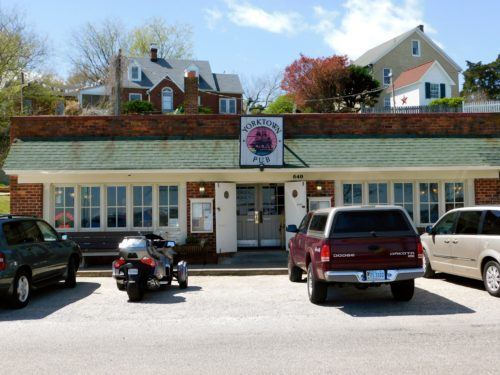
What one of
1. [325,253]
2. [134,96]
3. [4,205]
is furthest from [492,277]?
[134,96]

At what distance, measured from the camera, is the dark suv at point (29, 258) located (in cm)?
871

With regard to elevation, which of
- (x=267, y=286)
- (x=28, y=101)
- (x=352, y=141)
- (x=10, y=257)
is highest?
(x=28, y=101)

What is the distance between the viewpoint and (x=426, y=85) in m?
46.4

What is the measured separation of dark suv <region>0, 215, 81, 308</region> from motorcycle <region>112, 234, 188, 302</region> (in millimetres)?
1420

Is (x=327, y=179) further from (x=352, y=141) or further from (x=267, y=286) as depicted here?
(x=267, y=286)

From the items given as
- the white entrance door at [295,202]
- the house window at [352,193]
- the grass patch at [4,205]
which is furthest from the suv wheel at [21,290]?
the grass patch at [4,205]

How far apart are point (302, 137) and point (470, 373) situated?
1136cm

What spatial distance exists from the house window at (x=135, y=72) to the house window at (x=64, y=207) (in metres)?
34.4

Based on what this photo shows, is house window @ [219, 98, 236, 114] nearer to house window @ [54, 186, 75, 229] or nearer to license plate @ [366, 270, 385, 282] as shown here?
house window @ [54, 186, 75, 229]

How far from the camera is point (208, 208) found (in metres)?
15.2

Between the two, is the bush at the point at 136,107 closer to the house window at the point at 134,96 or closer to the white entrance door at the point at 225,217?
the house window at the point at 134,96

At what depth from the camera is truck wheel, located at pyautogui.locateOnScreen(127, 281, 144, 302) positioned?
9273mm

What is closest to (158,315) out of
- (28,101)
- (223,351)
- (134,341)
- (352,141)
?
(134,341)

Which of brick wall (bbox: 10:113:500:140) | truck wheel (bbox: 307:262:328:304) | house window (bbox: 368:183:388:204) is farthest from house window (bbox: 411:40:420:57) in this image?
truck wheel (bbox: 307:262:328:304)
